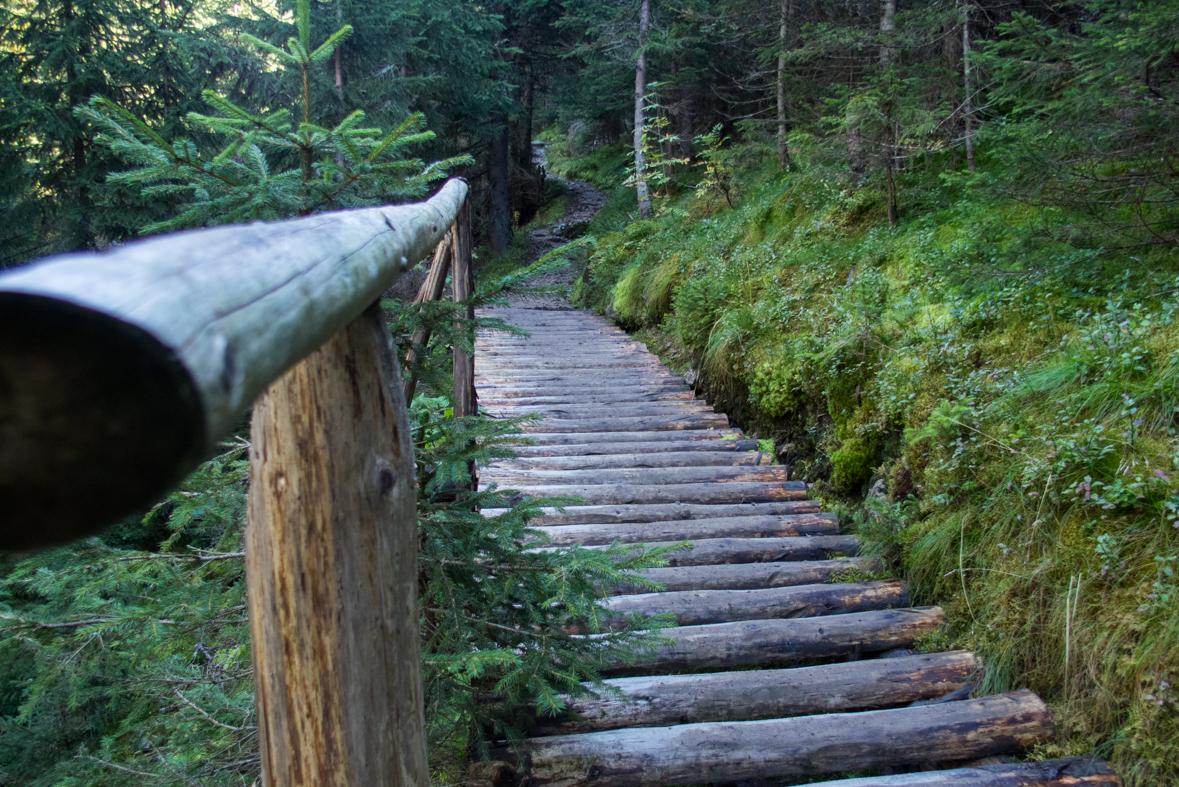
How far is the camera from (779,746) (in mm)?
2467

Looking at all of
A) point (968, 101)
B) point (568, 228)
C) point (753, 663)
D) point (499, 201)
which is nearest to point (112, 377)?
point (753, 663)

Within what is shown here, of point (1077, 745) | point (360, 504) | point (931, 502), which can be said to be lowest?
point (1077, 745)

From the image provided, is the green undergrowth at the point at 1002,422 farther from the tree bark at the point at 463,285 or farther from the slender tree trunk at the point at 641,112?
the slender tree trunk at the point at 641,112

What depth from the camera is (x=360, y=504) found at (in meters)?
1.06

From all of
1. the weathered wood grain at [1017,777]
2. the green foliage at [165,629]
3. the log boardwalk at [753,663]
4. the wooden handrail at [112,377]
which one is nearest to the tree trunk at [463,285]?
the log boardwalk at [753,663]

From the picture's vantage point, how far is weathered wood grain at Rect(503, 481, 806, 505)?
458 cm

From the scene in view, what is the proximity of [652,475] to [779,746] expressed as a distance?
2599 mm

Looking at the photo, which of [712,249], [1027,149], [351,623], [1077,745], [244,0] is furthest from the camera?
[244,0]

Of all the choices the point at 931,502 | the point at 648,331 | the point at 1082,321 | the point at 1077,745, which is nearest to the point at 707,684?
the point at 1077,745

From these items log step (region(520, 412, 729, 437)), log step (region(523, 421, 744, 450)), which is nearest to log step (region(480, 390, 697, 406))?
log step (region(520, 412, 729, 437))

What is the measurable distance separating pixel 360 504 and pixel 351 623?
0.63ft

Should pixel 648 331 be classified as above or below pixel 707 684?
above

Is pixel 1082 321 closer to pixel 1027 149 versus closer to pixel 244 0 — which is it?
pixel 1027 149

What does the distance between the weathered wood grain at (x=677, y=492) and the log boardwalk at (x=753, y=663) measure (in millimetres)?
13
